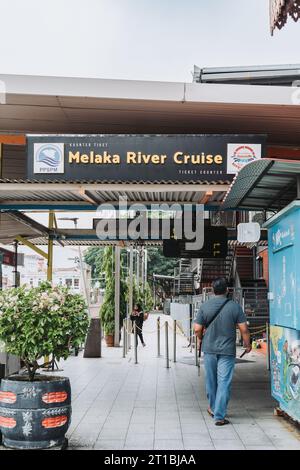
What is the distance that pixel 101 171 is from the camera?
8852 mm

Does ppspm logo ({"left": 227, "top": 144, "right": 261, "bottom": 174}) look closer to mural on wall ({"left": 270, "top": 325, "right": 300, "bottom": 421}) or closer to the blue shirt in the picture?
the blue shirt

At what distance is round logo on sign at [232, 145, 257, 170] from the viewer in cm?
881

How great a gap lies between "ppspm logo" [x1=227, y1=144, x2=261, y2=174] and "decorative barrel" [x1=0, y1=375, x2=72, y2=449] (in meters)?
4.23

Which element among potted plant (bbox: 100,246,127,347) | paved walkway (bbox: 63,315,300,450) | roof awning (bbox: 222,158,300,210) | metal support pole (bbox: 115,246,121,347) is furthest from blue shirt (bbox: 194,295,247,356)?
potted plant (bbox: 100,246,127,347)

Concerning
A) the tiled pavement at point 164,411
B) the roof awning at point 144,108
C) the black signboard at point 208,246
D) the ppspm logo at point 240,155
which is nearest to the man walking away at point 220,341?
the tiled pavement at point 164,411

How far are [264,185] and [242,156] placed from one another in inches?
39.5

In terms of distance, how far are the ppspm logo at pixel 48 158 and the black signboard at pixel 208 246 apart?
14.6 ft

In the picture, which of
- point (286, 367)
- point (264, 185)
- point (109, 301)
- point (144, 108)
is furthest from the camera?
point (109, 301)

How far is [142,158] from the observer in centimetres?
885

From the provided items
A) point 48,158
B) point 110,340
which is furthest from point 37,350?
point 110,340

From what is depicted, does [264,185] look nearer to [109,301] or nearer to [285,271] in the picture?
[285,271]

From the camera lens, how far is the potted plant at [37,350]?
239 inches

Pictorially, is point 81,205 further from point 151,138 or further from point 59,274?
point 59,274
